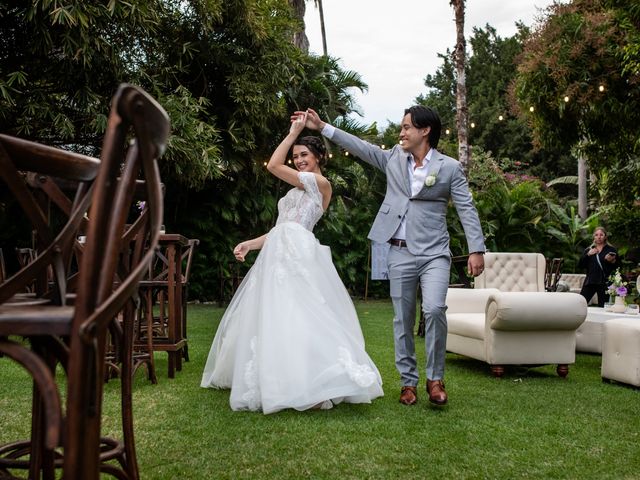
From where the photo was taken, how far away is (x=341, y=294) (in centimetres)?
434

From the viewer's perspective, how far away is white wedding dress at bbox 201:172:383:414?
3.85 metres

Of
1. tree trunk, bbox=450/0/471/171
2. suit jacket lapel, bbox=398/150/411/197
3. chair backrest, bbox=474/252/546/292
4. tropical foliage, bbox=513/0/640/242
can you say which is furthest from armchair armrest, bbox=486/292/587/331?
tree trunk, bbox=450/0/471/171

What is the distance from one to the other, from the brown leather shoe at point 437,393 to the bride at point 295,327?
34 cm

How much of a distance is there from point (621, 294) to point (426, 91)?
27335 mm

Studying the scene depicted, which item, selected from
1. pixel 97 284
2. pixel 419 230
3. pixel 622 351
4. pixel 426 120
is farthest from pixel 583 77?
pixel 97 284

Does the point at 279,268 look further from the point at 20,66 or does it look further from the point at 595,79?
the point at 595,79

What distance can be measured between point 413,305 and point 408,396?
0.62 metres

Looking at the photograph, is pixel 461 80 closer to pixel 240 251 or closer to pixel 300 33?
pixel 300 33

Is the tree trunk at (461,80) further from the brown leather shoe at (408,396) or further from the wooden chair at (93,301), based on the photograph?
the wooden chair at (93,301)

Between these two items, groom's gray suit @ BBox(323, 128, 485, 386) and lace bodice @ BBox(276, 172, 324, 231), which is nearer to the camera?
groom's gray suit @ BBox(323, 128, 485, 386)

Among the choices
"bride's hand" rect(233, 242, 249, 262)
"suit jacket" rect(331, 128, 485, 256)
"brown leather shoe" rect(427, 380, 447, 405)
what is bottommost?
"brown leather shoe" rect(427, 380, 447, 405)

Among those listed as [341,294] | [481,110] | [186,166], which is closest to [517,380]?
[341,294]

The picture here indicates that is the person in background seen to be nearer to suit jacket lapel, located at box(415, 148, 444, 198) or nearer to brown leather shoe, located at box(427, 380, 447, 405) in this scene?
suit jacket lapel, located at box(415, 148, 444, 198)

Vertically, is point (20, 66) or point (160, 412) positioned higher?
point (20, 66)
